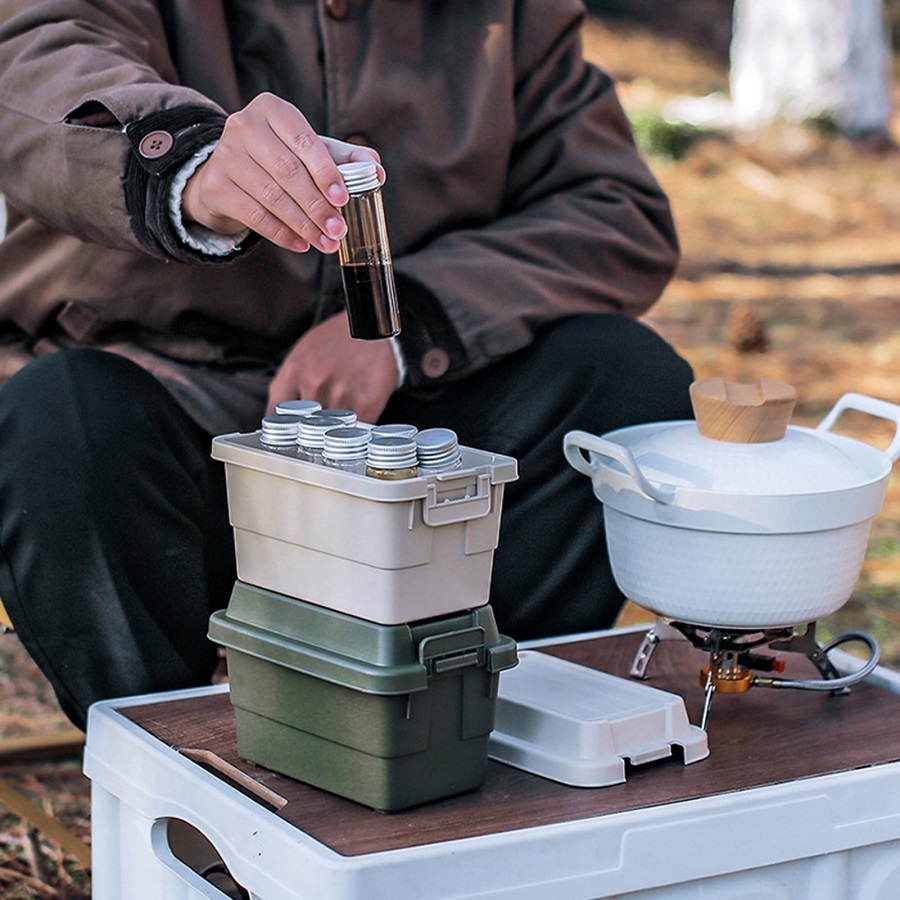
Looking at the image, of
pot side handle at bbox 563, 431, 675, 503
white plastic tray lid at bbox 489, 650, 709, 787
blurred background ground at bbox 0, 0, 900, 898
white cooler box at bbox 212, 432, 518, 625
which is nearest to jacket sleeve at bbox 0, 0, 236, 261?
white cooler box at bbox 212, 432, 518, 625

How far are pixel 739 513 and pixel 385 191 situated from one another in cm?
58

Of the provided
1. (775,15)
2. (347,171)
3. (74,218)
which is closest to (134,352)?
(74,218)

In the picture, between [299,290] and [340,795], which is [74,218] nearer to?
[299,290]

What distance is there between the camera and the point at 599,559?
1.46 m

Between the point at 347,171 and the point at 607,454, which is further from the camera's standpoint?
the point at 607,454

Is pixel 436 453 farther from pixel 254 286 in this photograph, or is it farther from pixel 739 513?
pixel 254 286

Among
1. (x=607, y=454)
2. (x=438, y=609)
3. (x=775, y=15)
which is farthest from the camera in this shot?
(x=775, y=15)

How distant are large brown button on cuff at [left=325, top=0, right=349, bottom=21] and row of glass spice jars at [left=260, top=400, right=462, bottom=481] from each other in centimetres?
A: 55

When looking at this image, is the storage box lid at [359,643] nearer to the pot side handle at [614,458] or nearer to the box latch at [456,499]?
the box latch at [456,499]

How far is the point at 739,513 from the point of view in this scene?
114cm

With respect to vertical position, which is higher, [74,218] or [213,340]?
[74,218]

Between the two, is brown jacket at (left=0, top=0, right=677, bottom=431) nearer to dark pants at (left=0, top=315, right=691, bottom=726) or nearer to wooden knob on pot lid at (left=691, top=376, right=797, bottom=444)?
dark pants at (left=0, top=315, right=691, bottom=726)

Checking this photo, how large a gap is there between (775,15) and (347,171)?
6.76m

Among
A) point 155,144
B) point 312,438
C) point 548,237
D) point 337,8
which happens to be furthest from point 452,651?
point 337,8
